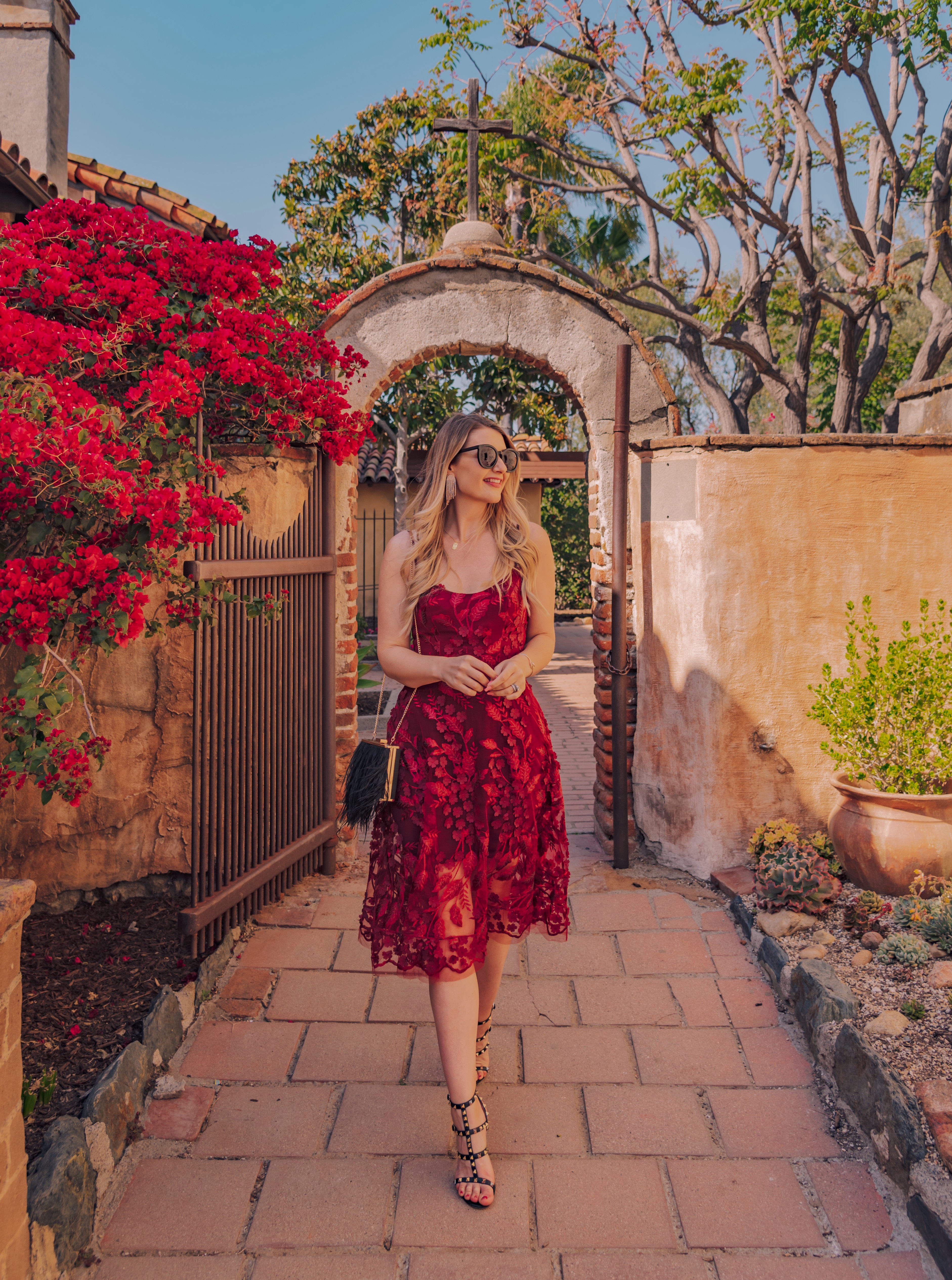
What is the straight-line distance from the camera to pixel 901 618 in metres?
3.91

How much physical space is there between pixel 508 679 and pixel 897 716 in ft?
7.03

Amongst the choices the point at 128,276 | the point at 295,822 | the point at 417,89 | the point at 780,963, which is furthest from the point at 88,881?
the point at 417,89

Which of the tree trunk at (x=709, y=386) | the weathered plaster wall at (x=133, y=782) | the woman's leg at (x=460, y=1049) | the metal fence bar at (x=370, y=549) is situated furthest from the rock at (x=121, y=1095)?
the metal fence bar at (x=370, y=549)

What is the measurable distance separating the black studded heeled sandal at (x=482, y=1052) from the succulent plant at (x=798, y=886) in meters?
1.48

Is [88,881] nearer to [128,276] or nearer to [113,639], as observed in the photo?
[113,639]

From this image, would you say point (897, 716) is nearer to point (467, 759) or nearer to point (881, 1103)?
point (881, 1103)

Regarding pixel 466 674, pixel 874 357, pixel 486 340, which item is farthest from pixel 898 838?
pixel 874 357

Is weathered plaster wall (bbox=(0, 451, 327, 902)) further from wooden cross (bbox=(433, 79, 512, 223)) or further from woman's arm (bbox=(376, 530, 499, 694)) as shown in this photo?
wooden cross (bbox=(433, 79, 512, 223))

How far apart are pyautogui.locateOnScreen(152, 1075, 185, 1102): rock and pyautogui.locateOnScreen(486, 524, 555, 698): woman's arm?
1.50 m

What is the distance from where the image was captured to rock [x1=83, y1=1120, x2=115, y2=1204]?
6.63 ft

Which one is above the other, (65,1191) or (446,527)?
(446,527)

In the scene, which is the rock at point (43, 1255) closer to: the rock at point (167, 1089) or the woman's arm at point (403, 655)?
the rock at point (167, 1089)

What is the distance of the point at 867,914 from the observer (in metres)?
3.22

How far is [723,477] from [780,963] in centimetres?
209
